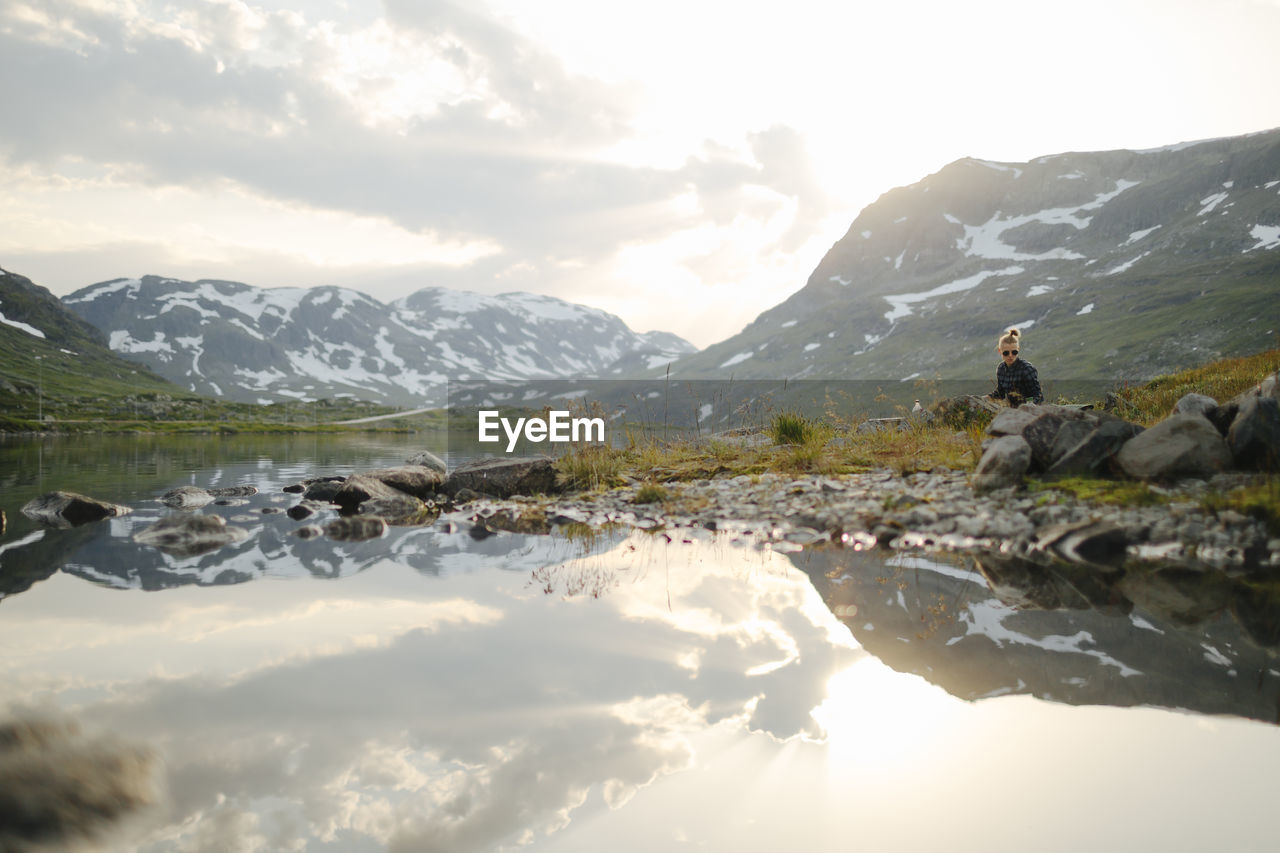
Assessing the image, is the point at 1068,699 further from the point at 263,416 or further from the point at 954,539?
the point at 263,416

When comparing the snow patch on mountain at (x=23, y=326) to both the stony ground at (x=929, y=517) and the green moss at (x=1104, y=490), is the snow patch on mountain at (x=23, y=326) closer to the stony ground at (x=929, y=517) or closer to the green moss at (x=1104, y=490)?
the stony ground at (x=929, y=517)

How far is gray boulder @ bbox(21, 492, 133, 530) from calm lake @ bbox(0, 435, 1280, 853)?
538 centimetres

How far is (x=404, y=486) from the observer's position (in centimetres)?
1319

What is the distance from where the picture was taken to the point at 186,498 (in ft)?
45.3

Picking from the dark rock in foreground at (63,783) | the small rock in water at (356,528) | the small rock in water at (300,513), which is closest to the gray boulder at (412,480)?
the small rock in water at (300,513)

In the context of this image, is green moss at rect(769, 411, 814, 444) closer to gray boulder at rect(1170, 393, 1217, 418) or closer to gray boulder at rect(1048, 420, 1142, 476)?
gray boulder at rect(1048, 420, 1142, 476)

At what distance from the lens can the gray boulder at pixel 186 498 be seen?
44.1 ft

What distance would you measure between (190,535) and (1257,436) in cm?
1312

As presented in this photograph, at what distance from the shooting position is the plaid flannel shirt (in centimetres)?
1259

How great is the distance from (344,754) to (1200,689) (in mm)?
4559

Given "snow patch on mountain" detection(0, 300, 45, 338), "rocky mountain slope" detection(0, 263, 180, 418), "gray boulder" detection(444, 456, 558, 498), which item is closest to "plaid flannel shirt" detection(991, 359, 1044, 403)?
"gray boulder" detection(444, 456, 558, 498)

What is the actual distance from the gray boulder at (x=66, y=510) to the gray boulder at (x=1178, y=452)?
15.3 m

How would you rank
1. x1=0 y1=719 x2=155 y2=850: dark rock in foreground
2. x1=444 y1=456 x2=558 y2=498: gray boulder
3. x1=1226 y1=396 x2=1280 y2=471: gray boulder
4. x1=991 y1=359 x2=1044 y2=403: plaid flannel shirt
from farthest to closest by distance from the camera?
x1=444 y1=456 x2=558 y2=498: gray boulder < x1=991 y1=359 x2=1044 y2=403: plaid flannel shirt < x1=1226 y1=396 x2=1280 y2=471: gray boulder < x1=0 y1=719 x2=155 y2=850: dark rock in foreground

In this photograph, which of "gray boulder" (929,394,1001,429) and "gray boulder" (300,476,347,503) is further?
"gray boulder" (300,476,347,503)
